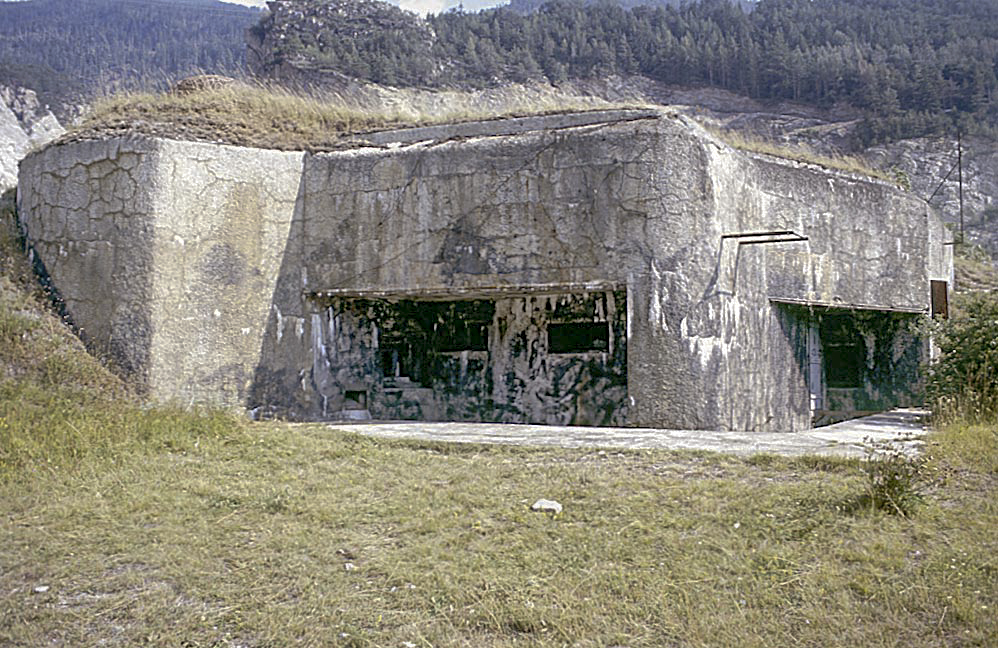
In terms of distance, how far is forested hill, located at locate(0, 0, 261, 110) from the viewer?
130 ft

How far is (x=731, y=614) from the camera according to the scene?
3.47 m

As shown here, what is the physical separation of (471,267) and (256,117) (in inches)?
109

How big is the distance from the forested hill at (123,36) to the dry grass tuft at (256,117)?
93.8ft

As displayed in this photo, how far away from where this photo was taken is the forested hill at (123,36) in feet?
130

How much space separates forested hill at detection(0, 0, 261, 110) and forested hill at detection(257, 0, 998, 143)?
8.45 m

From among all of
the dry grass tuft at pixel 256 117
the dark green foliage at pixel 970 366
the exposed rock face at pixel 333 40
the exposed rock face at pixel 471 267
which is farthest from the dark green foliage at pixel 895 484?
the exposed rock face at pixel 333 40

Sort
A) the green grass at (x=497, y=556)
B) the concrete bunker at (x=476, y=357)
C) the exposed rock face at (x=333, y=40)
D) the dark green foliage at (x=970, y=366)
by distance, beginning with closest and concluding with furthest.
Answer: the green grass at (x=497, y=556) → the dark green foliage at (x=970, y=366) → the concrete bunker at (x=476, y=357) → the exposed rock face at (x=333, y=40)

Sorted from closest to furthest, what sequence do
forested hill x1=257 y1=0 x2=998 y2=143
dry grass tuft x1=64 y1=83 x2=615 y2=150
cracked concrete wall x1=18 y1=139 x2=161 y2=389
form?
1. cracked concrete wall x1=18 y1=139 x2=161 y2=389
2. dry grass tuft x1=64 y1=83 x2=615 y2=150
3. forested hill x1=257 y1=0 x2=998 y2=143

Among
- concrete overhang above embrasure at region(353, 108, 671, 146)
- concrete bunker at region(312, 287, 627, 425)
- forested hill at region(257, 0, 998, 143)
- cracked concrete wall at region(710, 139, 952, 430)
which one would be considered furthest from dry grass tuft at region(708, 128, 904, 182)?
forested hill at region(257, 0, 998, 143)

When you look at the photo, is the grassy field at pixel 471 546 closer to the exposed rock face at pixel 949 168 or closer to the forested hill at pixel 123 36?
the exposed rock face at pixel 949 168

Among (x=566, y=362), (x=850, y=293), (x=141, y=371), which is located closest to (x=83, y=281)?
(x=141, y=371)

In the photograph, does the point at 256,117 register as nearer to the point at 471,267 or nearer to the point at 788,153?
the point at 471,267

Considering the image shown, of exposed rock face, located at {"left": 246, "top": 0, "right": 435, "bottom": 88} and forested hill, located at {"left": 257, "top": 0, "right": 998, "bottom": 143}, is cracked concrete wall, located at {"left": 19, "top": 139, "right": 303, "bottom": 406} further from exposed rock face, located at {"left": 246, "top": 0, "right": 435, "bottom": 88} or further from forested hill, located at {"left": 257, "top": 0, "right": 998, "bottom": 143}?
forested hill, located at {"left": 257, "top": 0, "right": 998, "bottom": 143}

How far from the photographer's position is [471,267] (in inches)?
332
